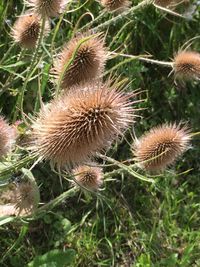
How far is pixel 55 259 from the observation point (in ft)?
8.26

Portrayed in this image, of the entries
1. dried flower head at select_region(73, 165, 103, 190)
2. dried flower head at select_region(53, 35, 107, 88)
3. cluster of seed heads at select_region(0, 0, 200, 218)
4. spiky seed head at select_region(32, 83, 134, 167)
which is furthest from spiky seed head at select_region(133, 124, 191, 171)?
spiky seed head at select_region(32, 83, 134, 167)

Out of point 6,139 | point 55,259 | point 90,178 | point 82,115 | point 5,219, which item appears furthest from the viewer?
point 55,259

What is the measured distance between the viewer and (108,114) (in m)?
1.47

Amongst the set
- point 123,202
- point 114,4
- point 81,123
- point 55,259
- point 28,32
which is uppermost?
point 28,32

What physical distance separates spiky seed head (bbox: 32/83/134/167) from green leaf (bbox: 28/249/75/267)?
40.4 inches

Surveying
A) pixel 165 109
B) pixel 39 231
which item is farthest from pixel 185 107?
pixel 39 231

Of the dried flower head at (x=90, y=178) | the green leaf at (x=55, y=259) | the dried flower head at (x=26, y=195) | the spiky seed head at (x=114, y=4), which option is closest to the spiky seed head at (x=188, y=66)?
the spiky seed head at (x=114, y=4)

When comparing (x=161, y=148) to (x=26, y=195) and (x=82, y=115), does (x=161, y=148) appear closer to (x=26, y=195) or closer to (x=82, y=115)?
(x=26, y=195)

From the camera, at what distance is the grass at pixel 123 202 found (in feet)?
9.20

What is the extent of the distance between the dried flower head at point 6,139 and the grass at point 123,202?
744mm

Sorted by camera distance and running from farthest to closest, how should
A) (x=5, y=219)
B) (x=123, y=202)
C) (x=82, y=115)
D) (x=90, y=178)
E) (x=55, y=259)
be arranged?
(x=123, y=202), (x=55, y=259), (x=90, y=178), (x=5, y=219), (x=82, y=115)

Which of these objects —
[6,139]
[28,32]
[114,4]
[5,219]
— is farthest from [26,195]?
[114,4]

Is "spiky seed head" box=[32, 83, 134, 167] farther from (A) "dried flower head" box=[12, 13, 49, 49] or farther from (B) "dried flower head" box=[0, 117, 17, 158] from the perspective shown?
(A) "dried flower head" box=[12, 13, 49, 49]

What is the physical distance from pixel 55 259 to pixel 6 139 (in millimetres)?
946
